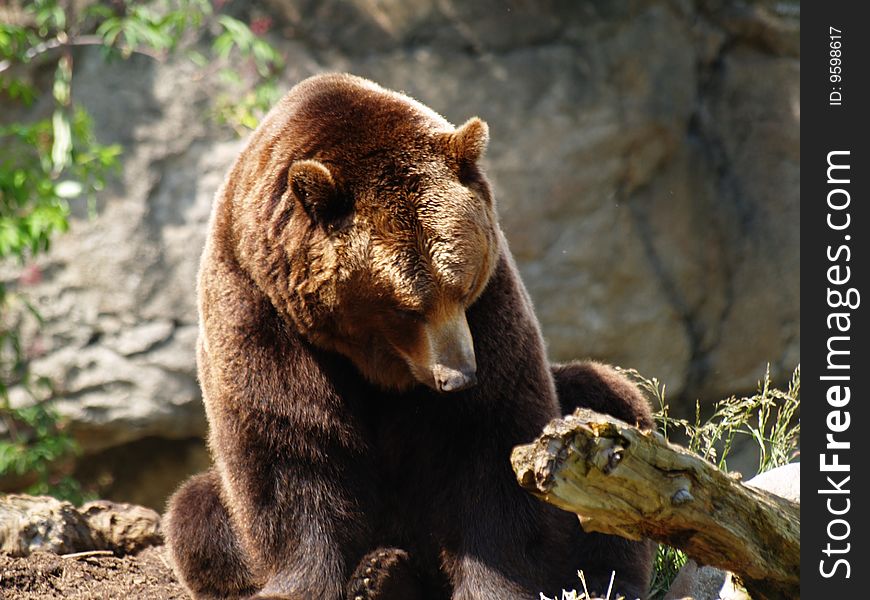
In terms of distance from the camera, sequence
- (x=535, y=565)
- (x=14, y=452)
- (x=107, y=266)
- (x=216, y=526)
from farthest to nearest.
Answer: (x=107, y=266) < (x=14, y=452) < (x=216, y=526) < (x=535, y=565)

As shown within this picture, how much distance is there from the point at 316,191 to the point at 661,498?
4.56ft

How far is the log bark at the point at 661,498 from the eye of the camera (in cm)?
284

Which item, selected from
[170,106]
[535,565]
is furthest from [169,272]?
Result: [535,565]

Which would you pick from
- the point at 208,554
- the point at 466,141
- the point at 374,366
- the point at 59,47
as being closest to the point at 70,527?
the point at 208,554

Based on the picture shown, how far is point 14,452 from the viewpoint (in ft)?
23.4

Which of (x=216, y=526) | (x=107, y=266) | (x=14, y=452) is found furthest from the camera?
(x=107, y=266)

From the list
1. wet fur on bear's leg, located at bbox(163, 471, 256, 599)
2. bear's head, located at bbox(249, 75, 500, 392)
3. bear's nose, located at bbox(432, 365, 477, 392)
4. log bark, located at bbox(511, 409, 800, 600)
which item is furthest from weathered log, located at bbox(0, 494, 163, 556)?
log bark, located at bbox(511, 409, 800, 600)

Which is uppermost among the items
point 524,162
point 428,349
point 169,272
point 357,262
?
point 357,262

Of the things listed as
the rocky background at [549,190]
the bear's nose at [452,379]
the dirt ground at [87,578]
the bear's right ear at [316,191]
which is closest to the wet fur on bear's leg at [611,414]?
the bear's nose at [452,379]

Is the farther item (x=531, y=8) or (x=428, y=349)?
(x=531, y=8)

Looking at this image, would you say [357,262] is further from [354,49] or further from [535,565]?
[354,49]

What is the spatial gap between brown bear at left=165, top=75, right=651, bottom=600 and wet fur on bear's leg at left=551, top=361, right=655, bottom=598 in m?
0.01

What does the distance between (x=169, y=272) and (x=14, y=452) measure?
164 centimetres

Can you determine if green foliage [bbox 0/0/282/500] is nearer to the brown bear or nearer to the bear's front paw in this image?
the brown bear
